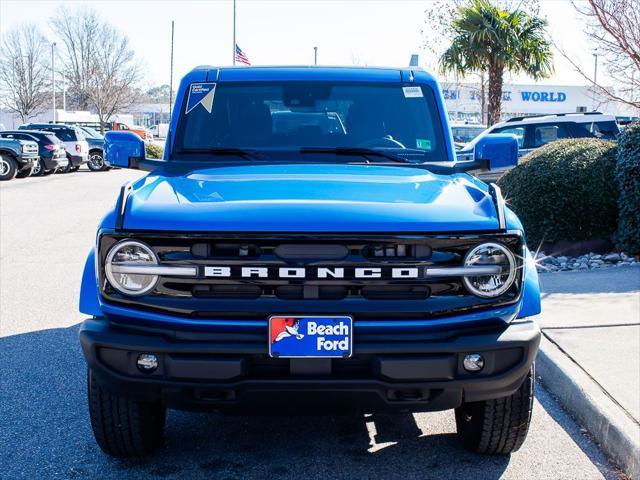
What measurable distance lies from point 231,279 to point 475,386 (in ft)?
3.48

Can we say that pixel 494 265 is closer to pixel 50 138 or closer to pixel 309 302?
pixel 309 302

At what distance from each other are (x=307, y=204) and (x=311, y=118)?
5.04 feet

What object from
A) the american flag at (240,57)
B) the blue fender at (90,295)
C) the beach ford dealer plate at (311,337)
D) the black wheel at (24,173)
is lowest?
the black wheel at (24,173)

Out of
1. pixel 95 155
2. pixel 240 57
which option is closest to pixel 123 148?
pixel 240 57

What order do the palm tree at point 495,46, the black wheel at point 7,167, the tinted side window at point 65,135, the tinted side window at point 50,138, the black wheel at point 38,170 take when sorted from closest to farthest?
1. the palm tree at point 495,46
2. the black wheel at point 7,167
3. the black wheel at point 38,170
4. the tinted side window at point 50,138
5. the tinted side window at point 65,135

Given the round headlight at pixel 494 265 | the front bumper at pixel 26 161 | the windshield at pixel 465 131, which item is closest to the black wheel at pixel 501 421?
the round headlight at pixel 494 265

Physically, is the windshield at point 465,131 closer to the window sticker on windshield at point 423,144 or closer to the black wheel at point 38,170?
the black wheel at point 38,170

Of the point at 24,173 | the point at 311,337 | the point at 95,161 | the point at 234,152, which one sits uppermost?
the point at 234,152

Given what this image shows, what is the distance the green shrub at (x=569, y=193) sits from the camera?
31.7 feet

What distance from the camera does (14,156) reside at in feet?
84.2

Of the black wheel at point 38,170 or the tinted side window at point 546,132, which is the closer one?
the tinted side window at point 546,132

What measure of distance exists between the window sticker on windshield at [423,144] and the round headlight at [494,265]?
1509 millimetres

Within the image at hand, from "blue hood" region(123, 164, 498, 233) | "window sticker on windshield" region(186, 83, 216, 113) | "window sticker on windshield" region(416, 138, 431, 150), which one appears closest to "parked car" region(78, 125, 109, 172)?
"window sticker on windshield" region(186, 83, 216, 113)

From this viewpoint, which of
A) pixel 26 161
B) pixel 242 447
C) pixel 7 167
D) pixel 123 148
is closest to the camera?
pixel 242 447
